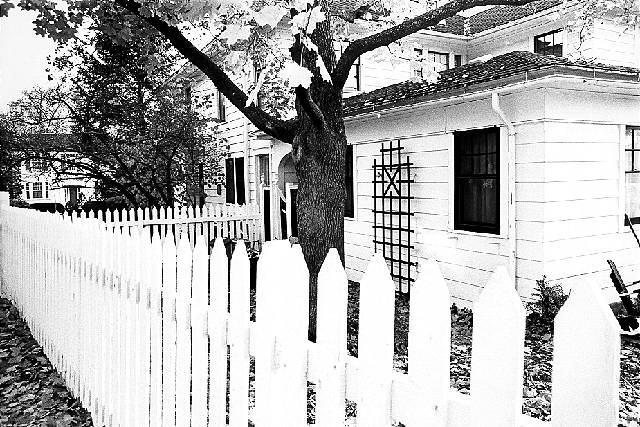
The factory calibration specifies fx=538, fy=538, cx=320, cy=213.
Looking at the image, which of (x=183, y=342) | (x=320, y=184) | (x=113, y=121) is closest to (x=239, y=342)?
(x=183, y=342)

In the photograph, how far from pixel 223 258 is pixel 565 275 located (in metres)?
5.79

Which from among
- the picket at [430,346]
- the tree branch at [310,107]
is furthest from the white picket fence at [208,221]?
the picket at [430,346]

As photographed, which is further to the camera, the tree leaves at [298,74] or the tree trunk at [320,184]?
the tree trunk at [320,184]

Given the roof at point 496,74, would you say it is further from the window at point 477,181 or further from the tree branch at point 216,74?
the tree branch at point 216,74

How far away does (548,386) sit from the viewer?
4.75 metres

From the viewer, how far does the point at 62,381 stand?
15.1ft

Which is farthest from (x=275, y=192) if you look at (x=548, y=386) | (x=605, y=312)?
(x=605, y=312)

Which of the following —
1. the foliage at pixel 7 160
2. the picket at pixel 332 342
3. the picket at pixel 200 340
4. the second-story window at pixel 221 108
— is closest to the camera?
the picket at pixel 332 342

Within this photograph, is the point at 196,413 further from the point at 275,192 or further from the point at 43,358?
the point at 275,192

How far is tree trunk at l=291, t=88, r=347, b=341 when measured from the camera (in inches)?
191

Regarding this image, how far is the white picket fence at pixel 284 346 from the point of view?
1.11 m

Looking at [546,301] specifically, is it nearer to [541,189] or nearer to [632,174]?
[541,189]

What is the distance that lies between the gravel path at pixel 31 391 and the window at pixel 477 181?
5553 millimetres

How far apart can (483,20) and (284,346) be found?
53.8 ft
